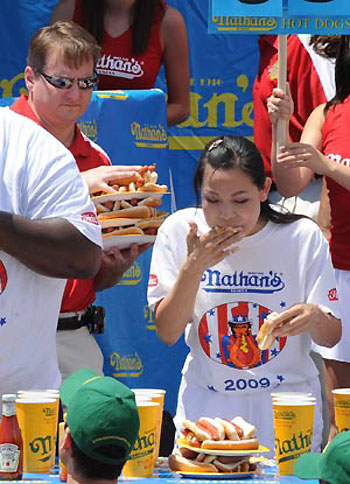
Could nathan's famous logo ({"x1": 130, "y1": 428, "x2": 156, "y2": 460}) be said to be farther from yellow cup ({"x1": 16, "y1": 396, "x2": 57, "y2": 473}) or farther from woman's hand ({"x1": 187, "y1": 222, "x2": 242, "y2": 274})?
woman's hand ({"x1": 187, "y1": 222, "x2": 242, "y2": 274})

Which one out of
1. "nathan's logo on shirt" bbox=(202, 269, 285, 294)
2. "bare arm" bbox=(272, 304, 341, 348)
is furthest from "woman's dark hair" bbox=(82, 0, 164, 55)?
"bare arm" bbox=(272, 304, 341, 348)

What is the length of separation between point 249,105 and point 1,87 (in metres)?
1.34

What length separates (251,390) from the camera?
4.44 meters

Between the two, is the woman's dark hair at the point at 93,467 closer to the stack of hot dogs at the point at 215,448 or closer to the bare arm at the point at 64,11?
the stack of hot dogs at the point at 215,448

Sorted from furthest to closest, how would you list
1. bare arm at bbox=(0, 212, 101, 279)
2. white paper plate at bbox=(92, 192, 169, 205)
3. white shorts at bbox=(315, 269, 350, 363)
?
white shorts at bbox=(315, 269, 350, 363) < white paper plate at bbox=(92, 192, 169, 205) < bare arm at bbox=(0, 212, 101, 279)

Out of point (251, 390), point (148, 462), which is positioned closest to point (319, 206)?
point (251, 390)

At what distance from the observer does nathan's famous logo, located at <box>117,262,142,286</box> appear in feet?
20.0

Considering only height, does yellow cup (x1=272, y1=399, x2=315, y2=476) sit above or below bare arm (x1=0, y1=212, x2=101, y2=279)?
below

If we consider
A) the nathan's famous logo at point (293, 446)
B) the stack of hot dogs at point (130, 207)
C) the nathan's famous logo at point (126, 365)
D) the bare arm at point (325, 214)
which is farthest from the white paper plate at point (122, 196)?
the nathan's famous logo at point (126, 365)

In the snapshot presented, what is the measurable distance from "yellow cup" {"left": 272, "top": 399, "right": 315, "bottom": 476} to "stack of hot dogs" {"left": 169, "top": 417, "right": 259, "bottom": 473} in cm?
8

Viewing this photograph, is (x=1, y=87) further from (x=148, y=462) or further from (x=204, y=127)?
(x=148, y=462)

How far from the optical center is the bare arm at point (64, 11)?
6367 mm

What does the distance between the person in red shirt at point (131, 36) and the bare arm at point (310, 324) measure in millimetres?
2221

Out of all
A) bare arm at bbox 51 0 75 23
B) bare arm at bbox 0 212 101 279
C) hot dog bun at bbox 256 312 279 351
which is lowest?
hot dog bun at bbox 256 312 279 351
